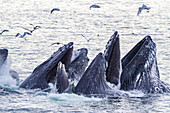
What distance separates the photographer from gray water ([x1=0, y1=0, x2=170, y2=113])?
15.6 metres

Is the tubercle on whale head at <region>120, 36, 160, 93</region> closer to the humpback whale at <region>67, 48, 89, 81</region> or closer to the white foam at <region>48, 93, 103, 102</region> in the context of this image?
the humpback whale at <region>67, 48, 89, 81</region>

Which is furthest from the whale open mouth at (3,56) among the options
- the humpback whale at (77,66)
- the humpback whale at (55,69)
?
the humpback whale at (77,66)

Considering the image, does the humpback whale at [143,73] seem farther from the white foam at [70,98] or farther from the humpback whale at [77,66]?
the white foam at [70,98]

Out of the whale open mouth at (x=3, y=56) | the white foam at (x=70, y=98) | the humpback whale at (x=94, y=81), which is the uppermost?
the whale open mouth at (x=3, y=56)

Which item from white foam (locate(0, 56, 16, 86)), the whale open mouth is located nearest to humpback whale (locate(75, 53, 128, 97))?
white foam (locate(0, 56, 16, 86))

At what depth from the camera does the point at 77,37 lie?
34188 millimetres

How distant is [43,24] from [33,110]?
26.6 meters

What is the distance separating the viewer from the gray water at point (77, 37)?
15.6 metres

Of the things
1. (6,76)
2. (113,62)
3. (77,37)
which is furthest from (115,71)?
(77,37)

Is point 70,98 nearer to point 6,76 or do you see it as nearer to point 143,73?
point 143,73

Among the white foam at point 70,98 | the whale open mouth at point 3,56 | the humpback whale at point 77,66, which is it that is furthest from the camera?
the whale open mouth at point 3,56

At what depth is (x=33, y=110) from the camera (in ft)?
49.2

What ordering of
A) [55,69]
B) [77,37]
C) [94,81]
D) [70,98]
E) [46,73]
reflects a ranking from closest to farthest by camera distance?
1. [70,98]
2. [94,81]
3. [46,73]
4. [55,69]
5. [77,37]

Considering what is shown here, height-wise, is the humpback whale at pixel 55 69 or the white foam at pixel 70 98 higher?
the humpback whale at pixel 55 69
